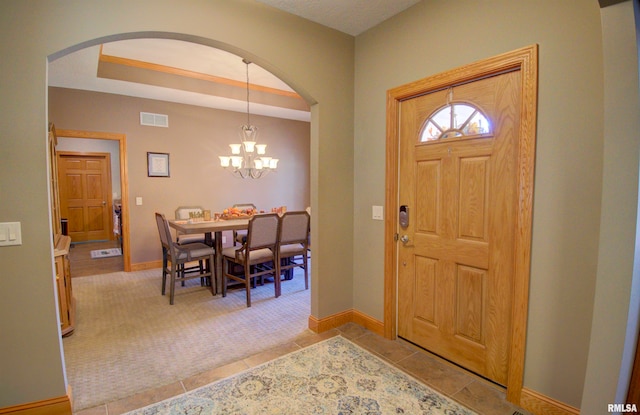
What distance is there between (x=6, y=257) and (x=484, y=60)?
9.78ft

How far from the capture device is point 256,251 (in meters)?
3.80

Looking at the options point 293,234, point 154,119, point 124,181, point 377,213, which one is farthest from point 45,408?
point 154,119

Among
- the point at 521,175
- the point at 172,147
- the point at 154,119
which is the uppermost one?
the point at 154,119

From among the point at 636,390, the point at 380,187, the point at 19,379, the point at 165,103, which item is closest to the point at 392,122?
the point at 380,187

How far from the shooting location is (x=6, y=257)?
1640 mm

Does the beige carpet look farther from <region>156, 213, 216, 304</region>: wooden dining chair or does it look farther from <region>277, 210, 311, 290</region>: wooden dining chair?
<region>277, 210, 311, 290</region>: wooden dining chair

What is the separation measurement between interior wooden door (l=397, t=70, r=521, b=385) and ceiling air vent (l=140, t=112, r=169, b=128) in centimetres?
413

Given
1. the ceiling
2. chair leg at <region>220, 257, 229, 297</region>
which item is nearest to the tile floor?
chair leg at <region>220, 257, 229, 297</region>

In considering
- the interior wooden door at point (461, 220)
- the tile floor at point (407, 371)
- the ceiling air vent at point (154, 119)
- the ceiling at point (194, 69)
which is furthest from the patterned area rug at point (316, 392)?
the ceiling air vent at point (154, 119)

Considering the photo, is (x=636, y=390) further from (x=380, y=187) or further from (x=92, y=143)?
(x=92, y=143)

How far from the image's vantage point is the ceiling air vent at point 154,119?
4.89 m

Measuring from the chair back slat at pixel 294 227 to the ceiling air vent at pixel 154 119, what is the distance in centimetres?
287

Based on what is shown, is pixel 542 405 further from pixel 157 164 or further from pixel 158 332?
pixel 157 164

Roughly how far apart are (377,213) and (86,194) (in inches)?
303
